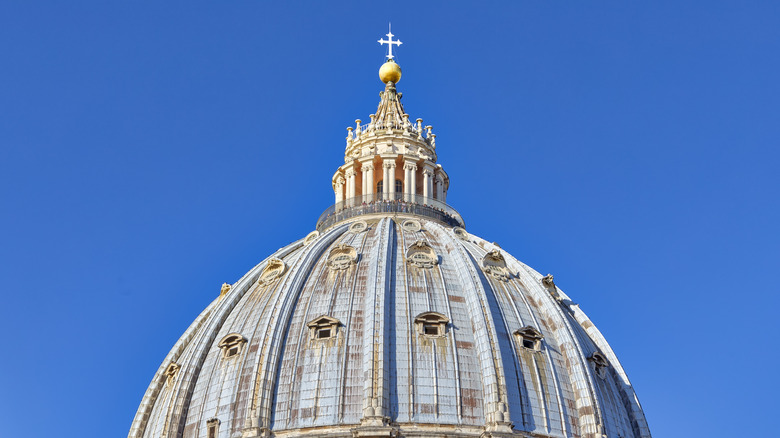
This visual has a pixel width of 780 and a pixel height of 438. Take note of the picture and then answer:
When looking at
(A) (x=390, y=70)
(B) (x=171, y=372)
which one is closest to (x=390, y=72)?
(A) (x=390, y=70)

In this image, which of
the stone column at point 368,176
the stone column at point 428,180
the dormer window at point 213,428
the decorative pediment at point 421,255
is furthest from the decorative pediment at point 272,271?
the stone column at point 428,180

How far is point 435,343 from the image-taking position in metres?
69.1

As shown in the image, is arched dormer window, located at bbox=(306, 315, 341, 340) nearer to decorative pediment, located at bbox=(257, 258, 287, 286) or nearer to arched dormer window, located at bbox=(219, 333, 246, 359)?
arched dormer window, located at bbox=(219, 333, 246, 359)

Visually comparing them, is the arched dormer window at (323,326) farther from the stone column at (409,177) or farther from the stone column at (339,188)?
the stone column at (339,188)

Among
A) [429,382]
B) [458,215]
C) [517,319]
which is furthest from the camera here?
[458,215]

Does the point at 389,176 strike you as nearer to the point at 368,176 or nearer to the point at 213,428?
the point at 368,176

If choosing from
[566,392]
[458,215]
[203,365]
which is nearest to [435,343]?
[566,392]

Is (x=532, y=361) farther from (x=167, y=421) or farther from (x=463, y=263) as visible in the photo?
(x=167, y=421)

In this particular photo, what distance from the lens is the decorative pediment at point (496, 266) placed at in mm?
75250

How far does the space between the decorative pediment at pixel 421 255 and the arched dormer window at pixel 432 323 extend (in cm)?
501

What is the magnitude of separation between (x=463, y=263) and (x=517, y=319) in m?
4.27

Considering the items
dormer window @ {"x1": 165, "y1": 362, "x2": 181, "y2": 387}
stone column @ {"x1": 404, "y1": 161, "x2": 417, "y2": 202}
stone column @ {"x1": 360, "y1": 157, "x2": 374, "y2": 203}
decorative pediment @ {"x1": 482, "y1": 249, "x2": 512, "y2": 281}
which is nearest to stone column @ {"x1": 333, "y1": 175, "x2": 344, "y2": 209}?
stone column @ {"x1": 360, "y1": 157, "x2": 374, "y2": 203}

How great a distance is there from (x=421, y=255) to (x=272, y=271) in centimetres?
793

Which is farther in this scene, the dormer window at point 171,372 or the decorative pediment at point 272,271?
the decorative pediment at point 272,271
